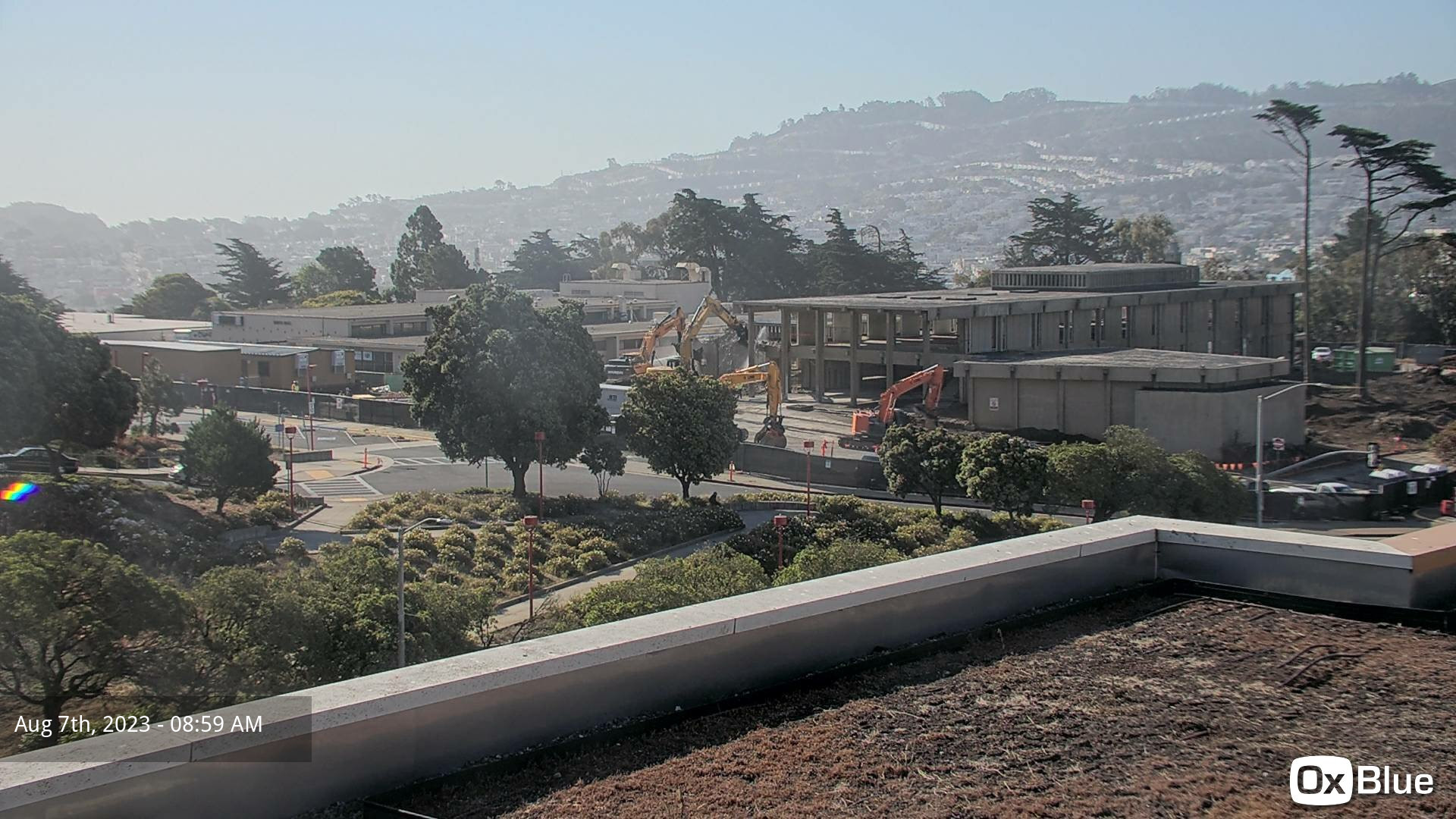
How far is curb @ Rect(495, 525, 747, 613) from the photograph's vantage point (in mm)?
23328

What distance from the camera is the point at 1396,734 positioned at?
4.26 meters

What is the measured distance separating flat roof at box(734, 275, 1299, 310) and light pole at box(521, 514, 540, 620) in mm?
23410

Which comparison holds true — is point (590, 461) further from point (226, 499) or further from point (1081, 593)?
point (1081, 593)

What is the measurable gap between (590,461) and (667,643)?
29.4 metres

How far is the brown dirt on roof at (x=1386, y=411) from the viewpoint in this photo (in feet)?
143

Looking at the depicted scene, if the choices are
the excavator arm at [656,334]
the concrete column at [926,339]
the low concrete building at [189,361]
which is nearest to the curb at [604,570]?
the concrete column at [926,339]

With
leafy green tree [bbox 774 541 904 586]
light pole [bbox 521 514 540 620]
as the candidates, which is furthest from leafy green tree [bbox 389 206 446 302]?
leafy green tree [bbox 774 541 904 586]

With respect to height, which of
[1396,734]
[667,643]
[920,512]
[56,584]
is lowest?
[920,512]

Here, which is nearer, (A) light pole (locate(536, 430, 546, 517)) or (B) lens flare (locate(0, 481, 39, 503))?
(B) lens flare (locate(0, 481, 39, 503))

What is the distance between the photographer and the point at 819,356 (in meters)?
52.0

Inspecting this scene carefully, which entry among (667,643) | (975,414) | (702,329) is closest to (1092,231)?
(702,329)

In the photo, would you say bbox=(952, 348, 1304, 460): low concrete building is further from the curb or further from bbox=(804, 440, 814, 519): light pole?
the curb

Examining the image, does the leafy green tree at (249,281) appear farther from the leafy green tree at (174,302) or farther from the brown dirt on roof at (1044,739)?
the brown dirt on roof at (1044,739)

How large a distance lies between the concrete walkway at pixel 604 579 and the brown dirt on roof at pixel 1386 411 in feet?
71.7
